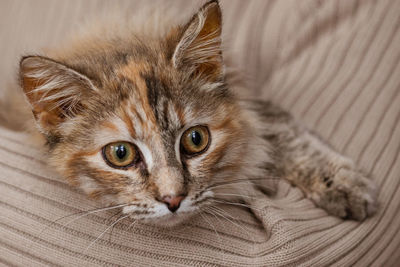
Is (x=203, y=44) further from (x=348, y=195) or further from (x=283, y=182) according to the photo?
(x=348, y=195)

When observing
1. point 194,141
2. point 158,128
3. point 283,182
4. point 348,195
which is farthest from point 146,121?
point 348,195

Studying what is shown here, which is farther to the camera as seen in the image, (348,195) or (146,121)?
(348,195)

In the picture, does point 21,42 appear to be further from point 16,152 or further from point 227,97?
point 227,97

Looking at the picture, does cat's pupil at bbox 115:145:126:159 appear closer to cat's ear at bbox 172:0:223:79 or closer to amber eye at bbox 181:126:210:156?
amber eye at bbox 181:126:210:156

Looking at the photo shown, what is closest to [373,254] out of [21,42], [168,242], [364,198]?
[364,198]

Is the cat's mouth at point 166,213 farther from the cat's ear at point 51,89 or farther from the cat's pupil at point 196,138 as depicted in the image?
the cat's ear at point 51,89

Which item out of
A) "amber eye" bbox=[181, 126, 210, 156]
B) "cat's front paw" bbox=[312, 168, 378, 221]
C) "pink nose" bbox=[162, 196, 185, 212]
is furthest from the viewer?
"cat's front paw" bbox=[312, 168, 378, 221]

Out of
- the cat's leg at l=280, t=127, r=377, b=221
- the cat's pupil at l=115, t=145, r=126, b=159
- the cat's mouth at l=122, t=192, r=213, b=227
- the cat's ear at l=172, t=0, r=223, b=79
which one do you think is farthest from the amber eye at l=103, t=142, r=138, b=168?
the cat's leg at l=280, t=127, r=377, b=221
